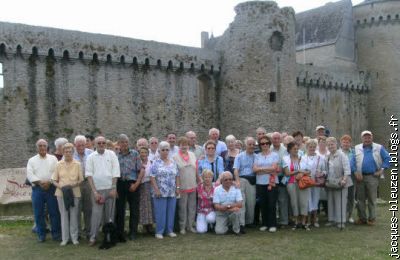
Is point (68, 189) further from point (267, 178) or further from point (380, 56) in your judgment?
point (380, 56)

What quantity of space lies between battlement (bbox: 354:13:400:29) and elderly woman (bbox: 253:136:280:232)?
92.3 feet

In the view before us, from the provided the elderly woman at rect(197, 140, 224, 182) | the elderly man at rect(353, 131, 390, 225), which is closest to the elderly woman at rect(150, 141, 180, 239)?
the elderly woman at rect(197, 140, 224, 182)

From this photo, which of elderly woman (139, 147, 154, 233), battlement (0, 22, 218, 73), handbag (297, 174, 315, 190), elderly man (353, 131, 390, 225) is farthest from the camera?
battlement (0, 22, 218, 73)

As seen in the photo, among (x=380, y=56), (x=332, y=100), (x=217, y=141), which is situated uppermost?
(x=380, y=56)

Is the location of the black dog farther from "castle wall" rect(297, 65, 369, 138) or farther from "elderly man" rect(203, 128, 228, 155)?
"castle wall" rect(297, 65, 369, 138)

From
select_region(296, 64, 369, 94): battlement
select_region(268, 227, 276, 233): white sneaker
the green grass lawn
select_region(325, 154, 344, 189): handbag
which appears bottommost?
the green grass lawn

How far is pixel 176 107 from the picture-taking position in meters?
24.4

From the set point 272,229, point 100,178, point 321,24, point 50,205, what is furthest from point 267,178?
point 321,24

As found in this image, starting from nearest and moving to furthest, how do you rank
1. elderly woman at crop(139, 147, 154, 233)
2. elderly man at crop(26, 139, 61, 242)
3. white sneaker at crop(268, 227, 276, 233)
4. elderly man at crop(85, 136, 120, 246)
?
elderly man at crop(85, 136, 120, 246)
elderly man at crop(26, 139, 61, 242)
elderly woman at crop(139, 147, 154, 233)
white sneaker at crop(268, 227, 276, 233)

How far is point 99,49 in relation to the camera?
863 inches

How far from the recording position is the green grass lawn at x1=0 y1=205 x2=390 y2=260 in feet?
28.3

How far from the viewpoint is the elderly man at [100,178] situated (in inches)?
380

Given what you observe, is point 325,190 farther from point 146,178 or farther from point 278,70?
point 278,70

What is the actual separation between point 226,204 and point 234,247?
1394 mm
